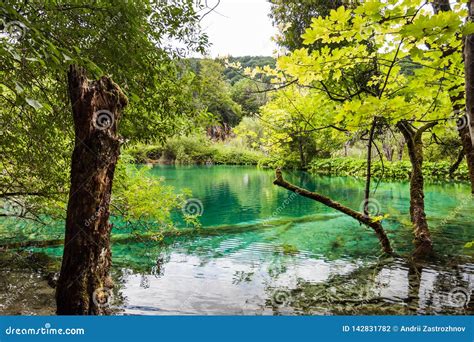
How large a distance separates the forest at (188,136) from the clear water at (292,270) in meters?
0.05

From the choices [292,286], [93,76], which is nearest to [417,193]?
[292,286]

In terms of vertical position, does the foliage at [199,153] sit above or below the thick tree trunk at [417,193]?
above

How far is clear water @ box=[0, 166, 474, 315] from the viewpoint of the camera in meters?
5.38

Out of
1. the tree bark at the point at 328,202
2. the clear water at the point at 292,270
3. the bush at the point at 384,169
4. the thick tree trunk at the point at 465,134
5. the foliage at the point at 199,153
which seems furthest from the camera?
the foliage at the point at 199,153

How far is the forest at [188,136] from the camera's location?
3051mm

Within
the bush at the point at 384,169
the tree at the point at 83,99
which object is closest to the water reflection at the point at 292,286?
the tree at the point at 83,99

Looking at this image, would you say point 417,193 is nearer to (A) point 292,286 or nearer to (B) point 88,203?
(A) point 292,286

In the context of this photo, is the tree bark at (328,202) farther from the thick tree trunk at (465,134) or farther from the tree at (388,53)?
the tree at (388,53)

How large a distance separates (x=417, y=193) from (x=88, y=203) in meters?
6.96

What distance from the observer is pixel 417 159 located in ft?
24.8

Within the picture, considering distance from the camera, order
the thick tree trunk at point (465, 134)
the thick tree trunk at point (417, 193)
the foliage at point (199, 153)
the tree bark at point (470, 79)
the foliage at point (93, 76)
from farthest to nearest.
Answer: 1. the foliage at point (199, 153)
2. the thick tree trunk at point (417, 193)
3. the thick tree trunk at point (465, 134)
4. the foliage at point (93, 76)
5. the tree bark at point (470, 79)

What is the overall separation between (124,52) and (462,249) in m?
8.84

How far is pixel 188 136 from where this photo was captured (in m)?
6.81

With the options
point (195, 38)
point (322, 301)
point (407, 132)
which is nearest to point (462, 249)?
point (407, 132)
